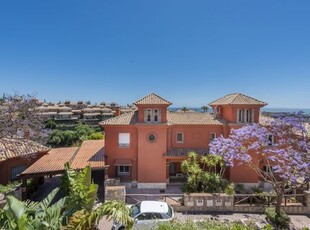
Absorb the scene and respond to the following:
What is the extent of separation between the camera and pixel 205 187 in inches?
856

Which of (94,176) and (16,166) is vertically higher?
(16,166)

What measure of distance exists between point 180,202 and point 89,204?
37.2 ft

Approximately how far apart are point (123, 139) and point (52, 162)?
356 inches

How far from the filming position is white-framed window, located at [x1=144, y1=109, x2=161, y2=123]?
2503cm

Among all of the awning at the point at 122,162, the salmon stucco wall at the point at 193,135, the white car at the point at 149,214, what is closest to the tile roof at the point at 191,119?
the salmon stucco wall at the point at 193,135

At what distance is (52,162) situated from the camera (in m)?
25.0

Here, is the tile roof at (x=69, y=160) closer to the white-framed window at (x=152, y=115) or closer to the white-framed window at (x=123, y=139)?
the white-framed window at (x=123, y=139)

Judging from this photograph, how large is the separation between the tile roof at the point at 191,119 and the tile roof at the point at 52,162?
14.1 m

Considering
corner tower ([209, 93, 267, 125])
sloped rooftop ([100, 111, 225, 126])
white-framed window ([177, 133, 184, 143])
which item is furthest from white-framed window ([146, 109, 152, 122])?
corner tower ([209, 93, 267, 125])

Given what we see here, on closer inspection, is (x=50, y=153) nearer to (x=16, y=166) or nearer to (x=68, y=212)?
(x=16, y=166)

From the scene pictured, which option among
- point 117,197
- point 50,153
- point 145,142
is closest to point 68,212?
point 117,197

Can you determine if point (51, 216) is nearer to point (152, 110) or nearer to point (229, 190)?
point (229, 190)

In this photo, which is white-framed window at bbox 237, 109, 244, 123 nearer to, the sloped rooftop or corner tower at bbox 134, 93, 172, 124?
the sloped rooftop

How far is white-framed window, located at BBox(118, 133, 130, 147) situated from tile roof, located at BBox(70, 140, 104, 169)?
3.09m
